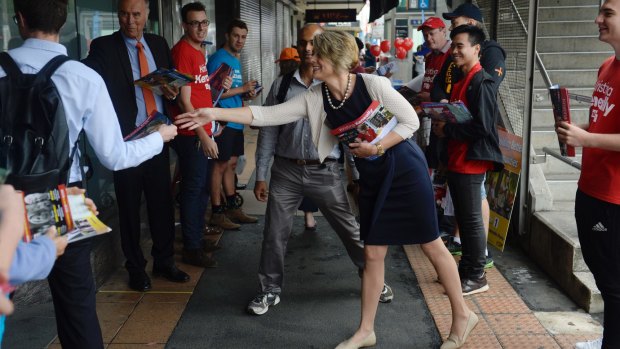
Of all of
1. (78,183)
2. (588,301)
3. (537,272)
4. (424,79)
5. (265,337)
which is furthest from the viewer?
(424,79)

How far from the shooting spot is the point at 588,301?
14.0 ft

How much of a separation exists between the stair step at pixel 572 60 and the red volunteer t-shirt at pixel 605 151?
5.42 meters

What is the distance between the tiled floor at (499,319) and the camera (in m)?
3.85

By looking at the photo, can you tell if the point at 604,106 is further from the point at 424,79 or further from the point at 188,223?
the point at 188,223

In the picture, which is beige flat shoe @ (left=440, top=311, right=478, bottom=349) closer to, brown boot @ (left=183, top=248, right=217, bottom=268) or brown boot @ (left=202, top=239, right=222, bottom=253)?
brown boot @ (left=183, top=248, right=217, bottom=268)

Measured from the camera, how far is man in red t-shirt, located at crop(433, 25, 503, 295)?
172 inches

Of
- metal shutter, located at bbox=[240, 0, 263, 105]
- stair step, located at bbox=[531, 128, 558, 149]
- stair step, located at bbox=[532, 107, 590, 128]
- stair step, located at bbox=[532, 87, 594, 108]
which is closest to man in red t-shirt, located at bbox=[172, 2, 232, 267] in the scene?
stair step, located at bbox=[531, 128, 558, 149]

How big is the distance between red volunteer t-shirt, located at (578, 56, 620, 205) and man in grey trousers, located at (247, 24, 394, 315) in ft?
5.38

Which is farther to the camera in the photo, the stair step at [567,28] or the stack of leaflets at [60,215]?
the stair step at [567,28]

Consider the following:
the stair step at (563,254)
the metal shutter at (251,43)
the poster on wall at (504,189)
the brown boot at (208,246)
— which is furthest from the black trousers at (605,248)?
the metal shutter at (251,43)

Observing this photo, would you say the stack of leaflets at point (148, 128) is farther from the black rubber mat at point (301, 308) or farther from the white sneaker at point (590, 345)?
the white sneaker at point (590, 345)

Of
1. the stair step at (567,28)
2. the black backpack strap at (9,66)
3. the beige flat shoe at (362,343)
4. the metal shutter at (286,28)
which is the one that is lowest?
the beige flat shoe at (362,343)

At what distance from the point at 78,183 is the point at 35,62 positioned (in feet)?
1.90

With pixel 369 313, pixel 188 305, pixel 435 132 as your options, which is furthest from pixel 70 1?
pixel 369 313
